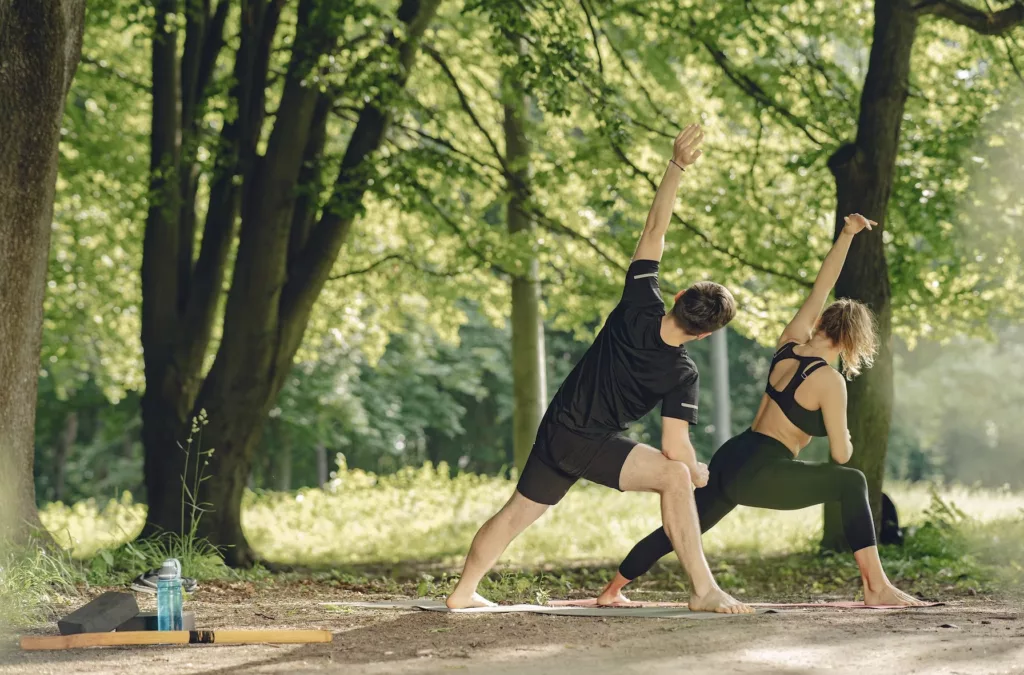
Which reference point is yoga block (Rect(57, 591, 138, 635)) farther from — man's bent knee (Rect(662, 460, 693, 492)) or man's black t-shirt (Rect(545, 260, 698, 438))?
man's bent knee (Rect(662, 460, 693, 492))

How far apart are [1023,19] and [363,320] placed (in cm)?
1373

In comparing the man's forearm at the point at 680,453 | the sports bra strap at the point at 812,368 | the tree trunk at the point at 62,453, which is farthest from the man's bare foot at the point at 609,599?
the tree trunk at the point at 62,453

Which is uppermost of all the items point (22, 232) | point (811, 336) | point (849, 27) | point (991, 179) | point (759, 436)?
point (849, 27)

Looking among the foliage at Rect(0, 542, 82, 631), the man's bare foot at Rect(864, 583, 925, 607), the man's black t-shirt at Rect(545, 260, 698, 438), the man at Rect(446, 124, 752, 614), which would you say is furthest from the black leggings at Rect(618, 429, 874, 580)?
the foliage at Rect(0, 542, 82, 631)

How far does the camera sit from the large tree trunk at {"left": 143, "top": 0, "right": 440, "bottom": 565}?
1172cm

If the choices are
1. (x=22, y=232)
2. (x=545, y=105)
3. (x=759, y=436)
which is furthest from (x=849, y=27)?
(x=22, y=232)

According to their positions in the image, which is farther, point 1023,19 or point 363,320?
point 363,320

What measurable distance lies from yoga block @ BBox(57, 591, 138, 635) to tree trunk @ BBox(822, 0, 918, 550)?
7643 millimetres

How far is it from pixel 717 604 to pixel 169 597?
2.75 metres

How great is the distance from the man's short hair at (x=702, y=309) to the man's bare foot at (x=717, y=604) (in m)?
1.41

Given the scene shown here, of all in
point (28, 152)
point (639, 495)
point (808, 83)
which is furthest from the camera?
point (639, 495)

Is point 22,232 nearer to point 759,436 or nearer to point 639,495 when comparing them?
point 759,436

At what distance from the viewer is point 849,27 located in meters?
15.1

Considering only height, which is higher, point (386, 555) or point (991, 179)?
point (991, 179)
